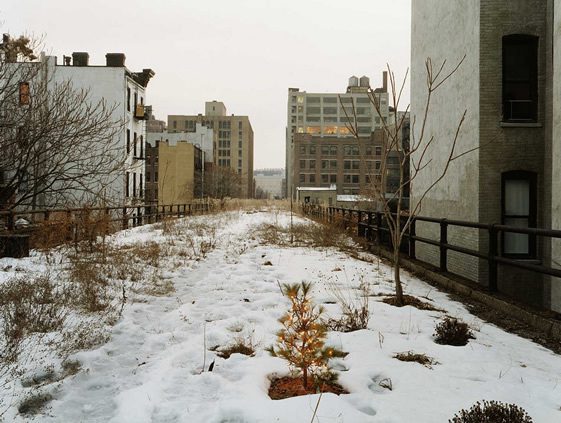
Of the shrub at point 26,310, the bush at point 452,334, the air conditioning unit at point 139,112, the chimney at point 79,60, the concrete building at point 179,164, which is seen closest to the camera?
the shrub at point 26,310

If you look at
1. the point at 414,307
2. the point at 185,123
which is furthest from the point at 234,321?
the point at 185,123

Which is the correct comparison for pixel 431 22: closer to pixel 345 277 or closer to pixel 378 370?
pixel 345 277

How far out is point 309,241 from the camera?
55.1 ft

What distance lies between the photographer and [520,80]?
11719 mm

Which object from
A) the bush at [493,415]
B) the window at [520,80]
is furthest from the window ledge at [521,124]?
the bush at [493,415]

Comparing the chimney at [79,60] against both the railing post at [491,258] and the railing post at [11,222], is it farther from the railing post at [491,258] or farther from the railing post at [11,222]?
the railing post at [491,258]

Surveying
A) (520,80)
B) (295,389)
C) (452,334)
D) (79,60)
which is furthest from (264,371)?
(79,60)

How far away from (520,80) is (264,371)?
11.6 meters

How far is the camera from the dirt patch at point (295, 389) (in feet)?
12.2

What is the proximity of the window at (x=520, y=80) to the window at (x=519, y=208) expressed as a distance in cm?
172

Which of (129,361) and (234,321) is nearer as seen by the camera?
(129,361)

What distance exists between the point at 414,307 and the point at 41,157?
10.9m

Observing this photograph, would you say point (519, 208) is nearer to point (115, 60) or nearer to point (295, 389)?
point (295, 389)

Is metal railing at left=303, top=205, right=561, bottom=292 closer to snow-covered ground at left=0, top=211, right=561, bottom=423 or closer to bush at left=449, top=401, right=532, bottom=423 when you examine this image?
snow-covered ground at left=0, top=211, right=561, bottom=423
